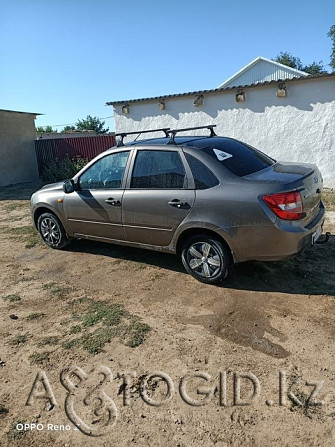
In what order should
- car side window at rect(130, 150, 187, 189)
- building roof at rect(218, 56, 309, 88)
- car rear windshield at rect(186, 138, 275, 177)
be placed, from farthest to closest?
building roof at rect(218, 56, 309, 88) < car side window at rect(130, 150, 187, 189) < car rear windshield at rect(186, 138, 275, 177)

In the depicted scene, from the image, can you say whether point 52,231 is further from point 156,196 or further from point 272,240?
point 272,240

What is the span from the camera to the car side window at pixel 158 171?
4062 millimetres

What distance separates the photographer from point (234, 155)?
4.17 m

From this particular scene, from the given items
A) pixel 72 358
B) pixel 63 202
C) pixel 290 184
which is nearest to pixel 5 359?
pixel 72 358

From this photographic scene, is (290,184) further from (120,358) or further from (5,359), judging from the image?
(5,359)

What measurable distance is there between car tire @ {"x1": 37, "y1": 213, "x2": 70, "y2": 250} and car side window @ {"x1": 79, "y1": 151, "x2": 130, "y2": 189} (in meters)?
0.88

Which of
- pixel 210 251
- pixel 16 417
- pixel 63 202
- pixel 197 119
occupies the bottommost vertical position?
pixel 16 417

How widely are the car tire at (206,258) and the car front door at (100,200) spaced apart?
3.47ft

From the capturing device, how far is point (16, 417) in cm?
240

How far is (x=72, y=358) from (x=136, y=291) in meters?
1.30

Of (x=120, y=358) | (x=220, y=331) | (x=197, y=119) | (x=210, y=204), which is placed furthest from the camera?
(x=197, y=119)

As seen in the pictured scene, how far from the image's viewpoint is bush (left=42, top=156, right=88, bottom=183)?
547 inches

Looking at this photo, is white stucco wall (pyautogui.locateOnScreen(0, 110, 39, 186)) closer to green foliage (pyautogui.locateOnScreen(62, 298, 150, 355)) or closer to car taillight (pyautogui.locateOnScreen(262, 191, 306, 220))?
green foliage (pyautogui.locateOnScreen(62, 298, 150, 355))
